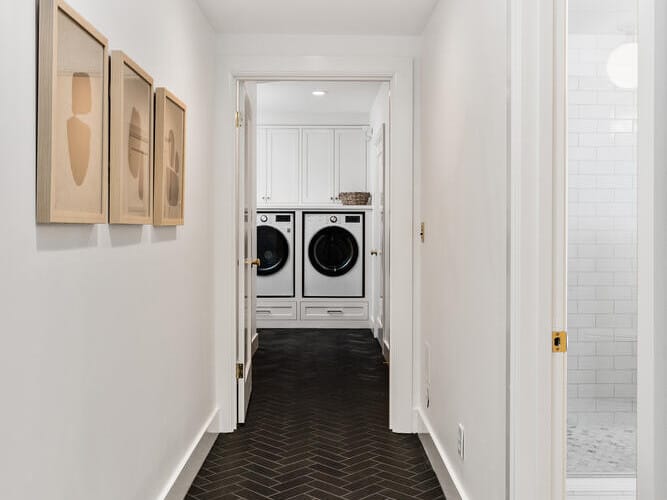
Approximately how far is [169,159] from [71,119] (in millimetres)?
1116

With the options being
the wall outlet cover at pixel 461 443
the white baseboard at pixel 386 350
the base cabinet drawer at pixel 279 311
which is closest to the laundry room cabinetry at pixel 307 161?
the base cabinet drawer at pixel 279 311

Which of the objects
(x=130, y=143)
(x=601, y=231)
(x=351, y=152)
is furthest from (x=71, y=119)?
(x=351, y=152)

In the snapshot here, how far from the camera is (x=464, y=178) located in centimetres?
284

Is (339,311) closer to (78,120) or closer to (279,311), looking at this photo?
(279,311)

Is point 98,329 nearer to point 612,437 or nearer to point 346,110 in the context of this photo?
point 612,437

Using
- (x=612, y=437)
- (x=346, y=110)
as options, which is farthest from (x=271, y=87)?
(x=612, y=437)

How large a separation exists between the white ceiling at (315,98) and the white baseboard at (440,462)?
369 centimetres

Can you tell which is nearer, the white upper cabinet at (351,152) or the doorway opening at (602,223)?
the doorway opening at (602,223)

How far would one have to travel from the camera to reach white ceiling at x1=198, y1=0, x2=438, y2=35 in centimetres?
351

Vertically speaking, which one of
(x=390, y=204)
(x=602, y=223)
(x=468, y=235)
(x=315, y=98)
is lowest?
(x=468, y=235)

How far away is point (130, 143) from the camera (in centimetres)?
225

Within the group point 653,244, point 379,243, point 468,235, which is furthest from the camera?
point 379,243

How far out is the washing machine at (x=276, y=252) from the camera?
26.6 ft

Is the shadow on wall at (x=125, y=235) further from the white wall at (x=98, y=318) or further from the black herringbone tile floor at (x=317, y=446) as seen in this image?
the black herringbone tile floor at (x=317, y=446)
